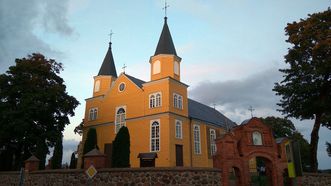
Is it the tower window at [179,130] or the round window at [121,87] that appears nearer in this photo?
the tower window at [179,130]

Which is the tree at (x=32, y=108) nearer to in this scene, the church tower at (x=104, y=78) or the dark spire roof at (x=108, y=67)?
the church tower at (x=104, y=78)

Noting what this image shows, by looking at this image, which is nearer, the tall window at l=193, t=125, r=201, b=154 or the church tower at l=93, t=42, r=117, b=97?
the tall window at l=193, t=125, r=201, b=154

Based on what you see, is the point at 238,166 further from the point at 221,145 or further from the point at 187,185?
the point at 187,185

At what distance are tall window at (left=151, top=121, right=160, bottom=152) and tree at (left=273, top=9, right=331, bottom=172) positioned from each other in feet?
38.8

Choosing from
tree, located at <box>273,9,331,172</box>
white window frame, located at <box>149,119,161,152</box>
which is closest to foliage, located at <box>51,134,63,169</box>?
white window frame, located at <box>149,119,161,152</box>

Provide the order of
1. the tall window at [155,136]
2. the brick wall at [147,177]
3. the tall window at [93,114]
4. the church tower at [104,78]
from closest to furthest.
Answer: the brick wall at [147,177] < the tall window at [155,136] < the tall window at [93,114] < the church tower at [104,78]

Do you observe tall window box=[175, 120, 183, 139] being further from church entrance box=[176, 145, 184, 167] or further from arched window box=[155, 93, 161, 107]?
arched window box=[155, 93, 161, 107]

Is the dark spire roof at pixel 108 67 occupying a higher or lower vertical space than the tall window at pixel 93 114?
higher

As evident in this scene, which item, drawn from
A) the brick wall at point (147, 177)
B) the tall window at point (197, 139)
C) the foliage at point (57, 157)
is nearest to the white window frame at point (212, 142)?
the tall window at point (197, 139)

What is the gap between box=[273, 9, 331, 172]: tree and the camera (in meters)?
24.1

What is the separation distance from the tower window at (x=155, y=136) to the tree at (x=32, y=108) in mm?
9726

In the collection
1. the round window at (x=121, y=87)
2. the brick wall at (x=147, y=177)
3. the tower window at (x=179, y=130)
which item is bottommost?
→ the brick wall at (x=147, y=177)

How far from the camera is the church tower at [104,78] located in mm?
38500

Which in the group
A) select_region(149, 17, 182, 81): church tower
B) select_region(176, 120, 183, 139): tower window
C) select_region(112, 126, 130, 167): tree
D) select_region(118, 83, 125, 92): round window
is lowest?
select_region(112, 126, 130, 167): tree
